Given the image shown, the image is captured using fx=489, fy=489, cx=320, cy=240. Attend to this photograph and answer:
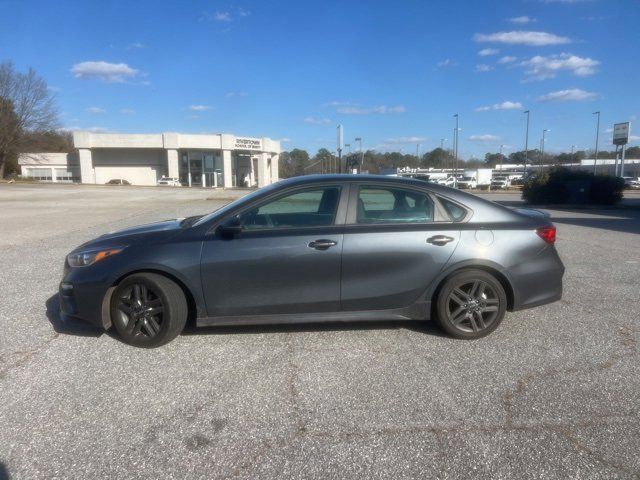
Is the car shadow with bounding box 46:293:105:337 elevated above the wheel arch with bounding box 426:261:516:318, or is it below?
below

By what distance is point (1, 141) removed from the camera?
206 ft

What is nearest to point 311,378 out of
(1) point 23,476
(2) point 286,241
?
(2) point 286,241

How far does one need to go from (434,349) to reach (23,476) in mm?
3112

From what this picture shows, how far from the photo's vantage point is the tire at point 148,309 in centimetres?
425

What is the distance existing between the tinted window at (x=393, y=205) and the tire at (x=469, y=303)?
0.65 metres

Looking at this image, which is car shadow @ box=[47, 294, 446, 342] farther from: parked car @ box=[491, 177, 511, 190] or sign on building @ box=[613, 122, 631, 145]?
parked car @ box=[491, 177, 511, 190]

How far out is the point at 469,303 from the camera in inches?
176

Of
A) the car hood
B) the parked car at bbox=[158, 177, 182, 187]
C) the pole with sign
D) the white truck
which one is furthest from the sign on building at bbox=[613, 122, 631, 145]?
the parked car at bbox=[158, 177, 182, 187]

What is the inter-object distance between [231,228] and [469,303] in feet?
7.40

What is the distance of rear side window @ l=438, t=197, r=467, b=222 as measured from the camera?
4.60 meters

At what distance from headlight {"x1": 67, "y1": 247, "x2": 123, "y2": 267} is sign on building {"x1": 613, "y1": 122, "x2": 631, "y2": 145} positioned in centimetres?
4194

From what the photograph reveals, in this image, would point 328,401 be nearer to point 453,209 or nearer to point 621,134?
point 453,209

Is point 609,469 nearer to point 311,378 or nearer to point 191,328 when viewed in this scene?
point 311,378

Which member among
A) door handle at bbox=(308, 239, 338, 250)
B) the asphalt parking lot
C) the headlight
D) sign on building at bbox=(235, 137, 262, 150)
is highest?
sign on building at bbox=(235, 137, 262, 150)
